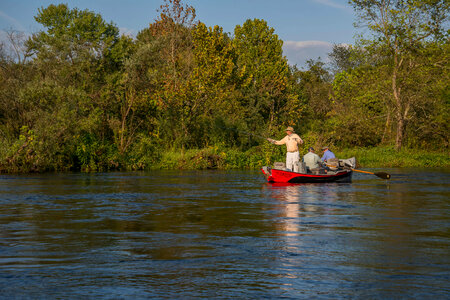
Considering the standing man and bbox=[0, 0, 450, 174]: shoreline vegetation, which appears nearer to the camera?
the standing man

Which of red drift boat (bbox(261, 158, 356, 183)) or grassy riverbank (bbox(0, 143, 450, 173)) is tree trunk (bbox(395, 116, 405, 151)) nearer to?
grassy riverbank (bbox(0, 143, 450, 173))

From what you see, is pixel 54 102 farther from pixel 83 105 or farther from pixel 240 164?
pixel 240 164

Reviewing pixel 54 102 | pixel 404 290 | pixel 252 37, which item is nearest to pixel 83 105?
pixel 54 102

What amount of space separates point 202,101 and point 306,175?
58.6 feet

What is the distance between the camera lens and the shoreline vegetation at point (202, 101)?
3475 centimetres

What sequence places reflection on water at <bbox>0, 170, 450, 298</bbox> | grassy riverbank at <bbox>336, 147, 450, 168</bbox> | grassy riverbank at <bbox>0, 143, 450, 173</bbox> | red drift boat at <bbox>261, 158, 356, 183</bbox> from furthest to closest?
grassy riverbank at <bbox>336, 147, 450, 168</bbox>, grassy riverbank at <bbox>0, 143, 450, 173</bbox>, red drift boat at <bbox>261, 158, 356, 183</bbox>, reflection on water at <bbox>0, 170, 450, 298</bbox>

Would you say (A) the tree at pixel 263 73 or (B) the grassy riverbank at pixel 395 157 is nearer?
(B) the grassy riverbank at pixel 395 157

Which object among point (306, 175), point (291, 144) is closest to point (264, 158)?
point (291, 144)

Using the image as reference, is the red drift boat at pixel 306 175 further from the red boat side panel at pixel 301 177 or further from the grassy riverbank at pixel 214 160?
the grassy riverbank at pixel 214 160

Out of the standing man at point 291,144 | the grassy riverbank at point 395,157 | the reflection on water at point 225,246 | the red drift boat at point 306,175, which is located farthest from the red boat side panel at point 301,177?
the grassy riverbank at point 395,157

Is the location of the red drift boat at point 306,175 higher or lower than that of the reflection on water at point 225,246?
higher

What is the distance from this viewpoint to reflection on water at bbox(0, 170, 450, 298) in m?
6.84

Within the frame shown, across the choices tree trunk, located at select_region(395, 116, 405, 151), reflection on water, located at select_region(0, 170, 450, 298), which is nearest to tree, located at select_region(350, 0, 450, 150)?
tree trunk, located at select_region(395, 116, 405, 151)

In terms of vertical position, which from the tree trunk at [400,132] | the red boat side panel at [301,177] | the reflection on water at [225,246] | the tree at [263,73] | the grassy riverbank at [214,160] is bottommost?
the reflection on water at [225,246]
